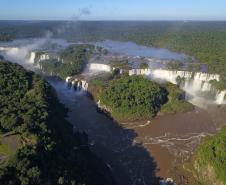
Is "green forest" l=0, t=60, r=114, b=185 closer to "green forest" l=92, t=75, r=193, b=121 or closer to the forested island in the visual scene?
the forested island

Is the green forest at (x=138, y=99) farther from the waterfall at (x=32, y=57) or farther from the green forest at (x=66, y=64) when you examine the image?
the waterfall at (x=32, y=57)

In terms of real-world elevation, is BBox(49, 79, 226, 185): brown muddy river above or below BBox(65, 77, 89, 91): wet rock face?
below

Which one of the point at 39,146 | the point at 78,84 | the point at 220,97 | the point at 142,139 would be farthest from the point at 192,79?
the point at 39,146

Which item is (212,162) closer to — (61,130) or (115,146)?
(115,146)

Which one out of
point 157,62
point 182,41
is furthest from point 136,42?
point 157,62

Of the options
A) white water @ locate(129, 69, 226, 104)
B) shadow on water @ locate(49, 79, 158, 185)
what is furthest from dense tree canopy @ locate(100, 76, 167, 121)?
white water @ locate(129, 69, 226, 104)

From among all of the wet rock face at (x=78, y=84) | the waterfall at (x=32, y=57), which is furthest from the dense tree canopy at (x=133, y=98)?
the waterfall at (x=32, y=57)

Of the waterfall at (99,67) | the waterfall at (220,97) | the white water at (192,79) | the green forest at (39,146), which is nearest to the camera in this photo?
the green forest at (39,146)
